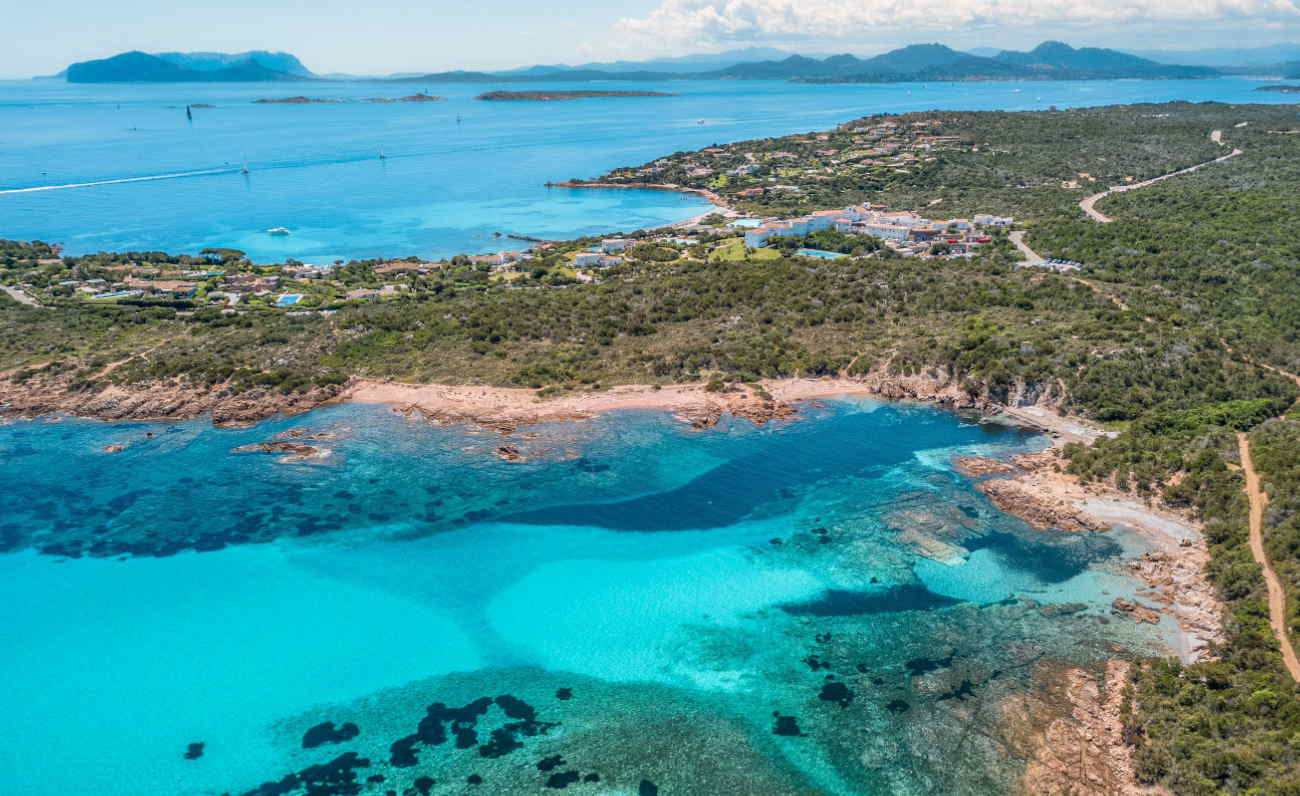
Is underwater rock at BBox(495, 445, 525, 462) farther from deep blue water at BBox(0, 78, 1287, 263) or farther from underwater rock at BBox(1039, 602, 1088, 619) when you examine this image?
deep blue water at BBox(0, 78, 1287, 263)

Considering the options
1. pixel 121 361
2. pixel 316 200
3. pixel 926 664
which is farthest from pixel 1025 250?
pixel 316 200

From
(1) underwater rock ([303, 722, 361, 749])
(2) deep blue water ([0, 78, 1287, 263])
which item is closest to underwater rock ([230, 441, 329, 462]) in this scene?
(1) underwater rock ([303, 722, 361, 749])

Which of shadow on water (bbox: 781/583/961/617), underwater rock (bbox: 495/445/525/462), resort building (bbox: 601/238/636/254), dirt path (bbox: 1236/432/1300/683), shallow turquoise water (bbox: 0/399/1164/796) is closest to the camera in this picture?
shallow turquoise water (bbox: 0/399/1164/796)

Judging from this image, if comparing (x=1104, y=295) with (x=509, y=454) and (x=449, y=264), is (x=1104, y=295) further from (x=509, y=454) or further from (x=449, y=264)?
(x=449, y=264)

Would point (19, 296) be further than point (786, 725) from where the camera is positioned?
Yes

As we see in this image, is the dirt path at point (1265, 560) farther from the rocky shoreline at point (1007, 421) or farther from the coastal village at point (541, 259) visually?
the coastal village at point (541, 259)
